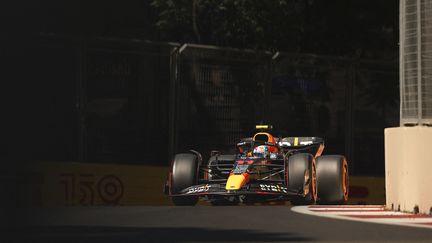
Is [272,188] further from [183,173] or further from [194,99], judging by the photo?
[194,99]

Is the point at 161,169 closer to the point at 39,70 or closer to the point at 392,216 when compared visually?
the point at 39,70

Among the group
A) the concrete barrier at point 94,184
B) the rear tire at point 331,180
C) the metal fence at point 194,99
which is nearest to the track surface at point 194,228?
the rear tire at point 331,180

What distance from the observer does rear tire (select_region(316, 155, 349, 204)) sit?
13914 millimetres

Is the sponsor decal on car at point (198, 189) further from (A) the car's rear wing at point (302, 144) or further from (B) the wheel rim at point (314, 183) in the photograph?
(A) the car's rear wing at point (302, 144)

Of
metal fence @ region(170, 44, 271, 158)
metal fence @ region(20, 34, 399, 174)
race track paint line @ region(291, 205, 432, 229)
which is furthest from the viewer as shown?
metal fence @ region(170, 44, 271, 158)

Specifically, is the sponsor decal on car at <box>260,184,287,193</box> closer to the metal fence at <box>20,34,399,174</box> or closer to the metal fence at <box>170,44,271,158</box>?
the metal fence at <box>20,34,399,174</box>

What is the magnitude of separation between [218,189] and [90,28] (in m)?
9.63

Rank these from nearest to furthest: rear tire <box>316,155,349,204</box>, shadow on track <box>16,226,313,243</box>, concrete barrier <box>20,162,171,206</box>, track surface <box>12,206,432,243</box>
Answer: shadow on track <box>16,226,313,243</box>, track surface <box>12,206,432,243</box>, rear tire <box>316,155,349,204</box>, concrete barrier <box>20,162,171,206</box>

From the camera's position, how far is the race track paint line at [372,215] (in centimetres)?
997

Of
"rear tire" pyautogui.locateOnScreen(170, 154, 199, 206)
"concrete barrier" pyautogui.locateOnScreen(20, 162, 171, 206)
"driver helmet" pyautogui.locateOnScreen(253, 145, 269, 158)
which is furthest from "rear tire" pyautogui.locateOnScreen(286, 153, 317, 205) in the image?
"concrete barrier" pyautogui.locateOnScreen(20, 162, 171, 206)

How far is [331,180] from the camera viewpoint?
1398 centimetres

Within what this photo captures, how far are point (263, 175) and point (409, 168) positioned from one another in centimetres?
360

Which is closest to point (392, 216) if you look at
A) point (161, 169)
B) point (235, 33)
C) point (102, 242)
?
point (102, 242)

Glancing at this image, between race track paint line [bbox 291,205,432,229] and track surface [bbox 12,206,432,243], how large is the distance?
0.31m
